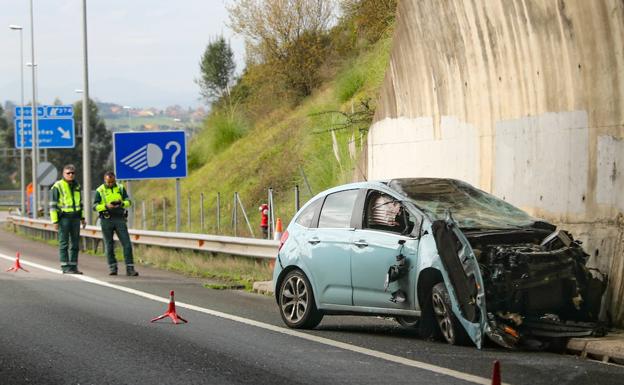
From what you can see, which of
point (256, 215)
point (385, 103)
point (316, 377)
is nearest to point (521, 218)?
point (316, 377)

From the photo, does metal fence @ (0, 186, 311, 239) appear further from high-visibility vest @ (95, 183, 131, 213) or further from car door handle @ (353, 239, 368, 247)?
car door handle @ (353, 239, 368, 247)

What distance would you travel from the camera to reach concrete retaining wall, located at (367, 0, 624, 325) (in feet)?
40.6

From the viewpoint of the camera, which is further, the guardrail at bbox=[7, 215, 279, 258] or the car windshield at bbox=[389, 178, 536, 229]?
the guardrail at bbox=[7, 215, 279, 258]

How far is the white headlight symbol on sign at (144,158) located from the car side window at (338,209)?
1599 cm

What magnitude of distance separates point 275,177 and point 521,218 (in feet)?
78.5

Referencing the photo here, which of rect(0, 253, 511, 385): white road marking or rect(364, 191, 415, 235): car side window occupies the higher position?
rect(364, 191, 415, 235): car side window

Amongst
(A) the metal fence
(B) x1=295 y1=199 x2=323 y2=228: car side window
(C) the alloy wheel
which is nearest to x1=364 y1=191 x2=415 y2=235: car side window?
(B) x1=295 y1=199 x2=323 y2=228: car side window

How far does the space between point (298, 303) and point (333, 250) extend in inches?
30.2

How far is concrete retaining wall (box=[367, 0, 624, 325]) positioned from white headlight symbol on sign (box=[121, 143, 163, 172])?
992cm

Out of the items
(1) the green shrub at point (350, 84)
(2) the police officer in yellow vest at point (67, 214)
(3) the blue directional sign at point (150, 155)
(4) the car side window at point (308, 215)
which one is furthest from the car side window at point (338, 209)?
(1) the green shrub at point (350, 84)

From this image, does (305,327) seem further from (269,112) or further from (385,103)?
(269,112)

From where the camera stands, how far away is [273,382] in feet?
28.8

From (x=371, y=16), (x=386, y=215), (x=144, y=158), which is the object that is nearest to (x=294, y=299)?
(x=386, y=215)

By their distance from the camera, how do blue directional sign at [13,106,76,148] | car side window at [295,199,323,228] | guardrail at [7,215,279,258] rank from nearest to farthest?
car side window at [295,199,323,228]
guardrail at [7,215,279,258]
blue directional sign at [13,106,76,148]
